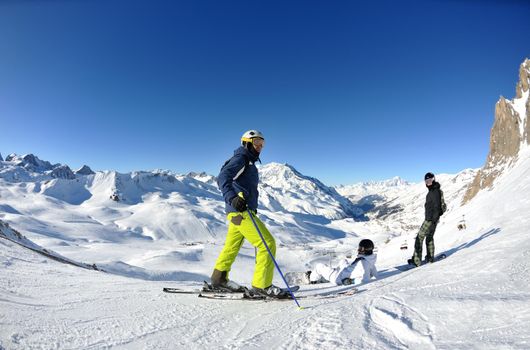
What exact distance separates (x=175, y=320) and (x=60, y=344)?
1.32m

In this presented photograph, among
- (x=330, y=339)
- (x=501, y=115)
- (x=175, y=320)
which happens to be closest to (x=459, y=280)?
(x=330, y=339)

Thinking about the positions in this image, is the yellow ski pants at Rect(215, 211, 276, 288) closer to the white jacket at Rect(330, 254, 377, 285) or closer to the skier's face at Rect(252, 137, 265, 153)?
the skier's face at Rect(252, 137, 265, 153)

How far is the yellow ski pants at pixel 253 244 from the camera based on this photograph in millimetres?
5469

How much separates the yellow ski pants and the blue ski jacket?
26 cm

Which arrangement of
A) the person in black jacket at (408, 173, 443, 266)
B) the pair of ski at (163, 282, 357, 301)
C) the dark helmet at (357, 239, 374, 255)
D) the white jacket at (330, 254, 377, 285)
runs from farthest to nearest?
the person in black jacket at (408, 173, 443, 266), the dark helmet at (357, 239, 374, 255), the white jacket at (330, 254, 377, 285), the pair of ski at (163, 282, 357, 301)

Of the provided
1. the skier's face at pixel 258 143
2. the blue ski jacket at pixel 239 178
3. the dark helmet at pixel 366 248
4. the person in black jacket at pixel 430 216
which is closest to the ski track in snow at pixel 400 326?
the blue ski jacket at pixel 239 178

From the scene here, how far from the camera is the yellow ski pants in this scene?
5469mm

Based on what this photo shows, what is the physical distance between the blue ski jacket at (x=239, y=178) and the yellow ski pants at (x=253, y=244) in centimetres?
26

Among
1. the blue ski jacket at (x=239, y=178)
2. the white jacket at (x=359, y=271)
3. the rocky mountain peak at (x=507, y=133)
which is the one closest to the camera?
the blue ski jacket at (x=239, y=178)

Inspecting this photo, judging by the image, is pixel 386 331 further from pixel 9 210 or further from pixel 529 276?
pixel 9 210

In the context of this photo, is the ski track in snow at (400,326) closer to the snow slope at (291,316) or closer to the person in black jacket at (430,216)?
the snow slope at (291,316)

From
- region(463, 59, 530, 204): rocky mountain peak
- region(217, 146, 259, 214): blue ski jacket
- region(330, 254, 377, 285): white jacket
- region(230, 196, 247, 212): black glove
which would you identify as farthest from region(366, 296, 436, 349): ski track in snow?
region(463, 59, 530, 204): rocky mountain peak

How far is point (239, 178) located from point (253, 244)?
1.30 metres

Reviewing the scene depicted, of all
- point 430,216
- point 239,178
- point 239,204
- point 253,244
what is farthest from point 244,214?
point 430,216
